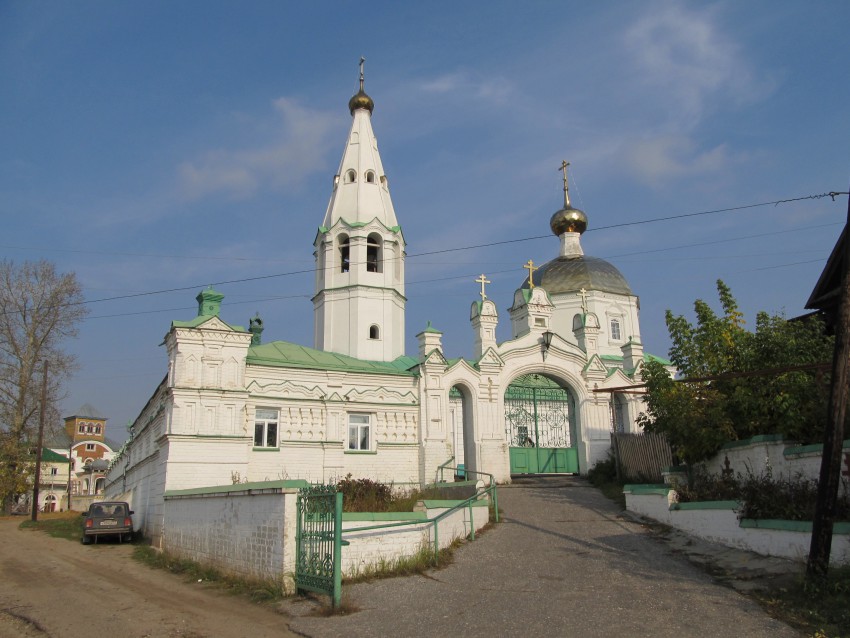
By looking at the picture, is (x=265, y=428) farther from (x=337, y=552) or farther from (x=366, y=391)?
(x=337, y=552)

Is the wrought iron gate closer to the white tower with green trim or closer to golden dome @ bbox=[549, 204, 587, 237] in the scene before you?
the white tower with green trim

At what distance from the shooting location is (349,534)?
11.3m

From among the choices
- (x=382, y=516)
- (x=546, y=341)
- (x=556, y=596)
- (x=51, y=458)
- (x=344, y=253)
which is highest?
(x=344, y=253)

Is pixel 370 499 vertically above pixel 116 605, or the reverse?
pixel 370 499

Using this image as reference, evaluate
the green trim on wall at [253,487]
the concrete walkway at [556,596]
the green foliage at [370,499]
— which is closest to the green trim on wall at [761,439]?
the concrete walkway at [556,596]

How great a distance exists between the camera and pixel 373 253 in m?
25.7

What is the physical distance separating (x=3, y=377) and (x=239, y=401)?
2104 cm

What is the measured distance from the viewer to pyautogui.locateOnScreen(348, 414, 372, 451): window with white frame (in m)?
20.6

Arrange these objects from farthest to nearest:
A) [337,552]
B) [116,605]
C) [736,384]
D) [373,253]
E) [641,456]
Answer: [373,253] < [641,456] < [736,384] < [116,605] < [337,552]

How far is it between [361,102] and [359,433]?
578 inches

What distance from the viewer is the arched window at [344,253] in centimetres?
2531

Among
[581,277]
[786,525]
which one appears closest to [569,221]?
[581,277]

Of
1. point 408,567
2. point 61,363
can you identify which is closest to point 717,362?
point 408,567

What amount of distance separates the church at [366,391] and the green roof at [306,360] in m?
0.06
